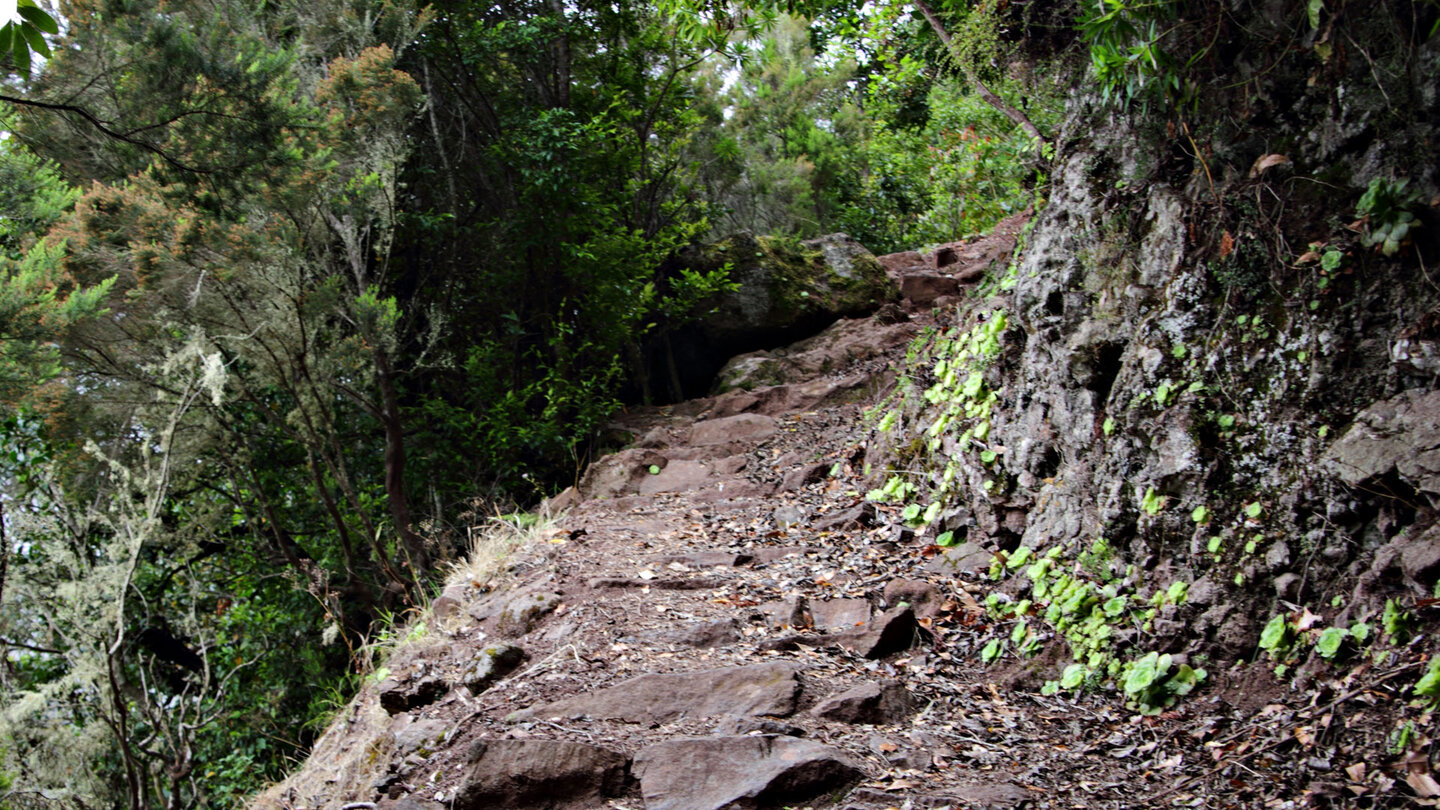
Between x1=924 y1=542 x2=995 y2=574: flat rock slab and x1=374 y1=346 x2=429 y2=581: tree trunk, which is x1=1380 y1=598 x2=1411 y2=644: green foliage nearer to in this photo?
x1=924 y1=542 x2=995 y2=574: flat rock slab

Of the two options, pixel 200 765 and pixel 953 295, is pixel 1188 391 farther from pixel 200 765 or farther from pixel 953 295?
pixel 200 765

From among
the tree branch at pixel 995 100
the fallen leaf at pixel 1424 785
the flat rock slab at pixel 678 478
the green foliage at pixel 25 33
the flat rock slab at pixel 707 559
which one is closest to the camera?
the green foliage at pixel 25 33

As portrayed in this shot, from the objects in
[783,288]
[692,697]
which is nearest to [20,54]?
[692,697]

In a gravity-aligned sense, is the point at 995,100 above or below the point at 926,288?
above

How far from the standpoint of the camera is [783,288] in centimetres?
1041

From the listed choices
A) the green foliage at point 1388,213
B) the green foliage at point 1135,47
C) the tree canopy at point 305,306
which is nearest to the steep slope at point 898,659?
the green foliage at point 1388,213

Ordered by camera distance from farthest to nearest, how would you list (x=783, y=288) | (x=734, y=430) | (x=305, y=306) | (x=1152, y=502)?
1. (x=783, y=288)
2. (x=734, y=430)
3. (x=305, y=306)
4. (x=1152, y=502)

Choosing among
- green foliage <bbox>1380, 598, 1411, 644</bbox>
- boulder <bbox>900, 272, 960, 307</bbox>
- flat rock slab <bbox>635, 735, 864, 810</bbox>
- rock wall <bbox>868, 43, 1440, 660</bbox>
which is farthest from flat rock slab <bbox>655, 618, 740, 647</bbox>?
boulder <bbox>900, 272, 960, 307</bbox>

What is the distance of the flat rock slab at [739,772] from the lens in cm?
282

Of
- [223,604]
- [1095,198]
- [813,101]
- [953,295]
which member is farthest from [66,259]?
[813,101]

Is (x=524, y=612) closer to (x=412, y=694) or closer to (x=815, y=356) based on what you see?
(x=412, y=694)

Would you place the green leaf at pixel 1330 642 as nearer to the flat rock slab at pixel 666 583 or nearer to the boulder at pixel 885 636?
the boulder at pixel 885 636

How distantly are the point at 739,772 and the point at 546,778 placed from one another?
0.69m

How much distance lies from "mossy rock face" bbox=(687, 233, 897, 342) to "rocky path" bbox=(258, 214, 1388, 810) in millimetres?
3995
